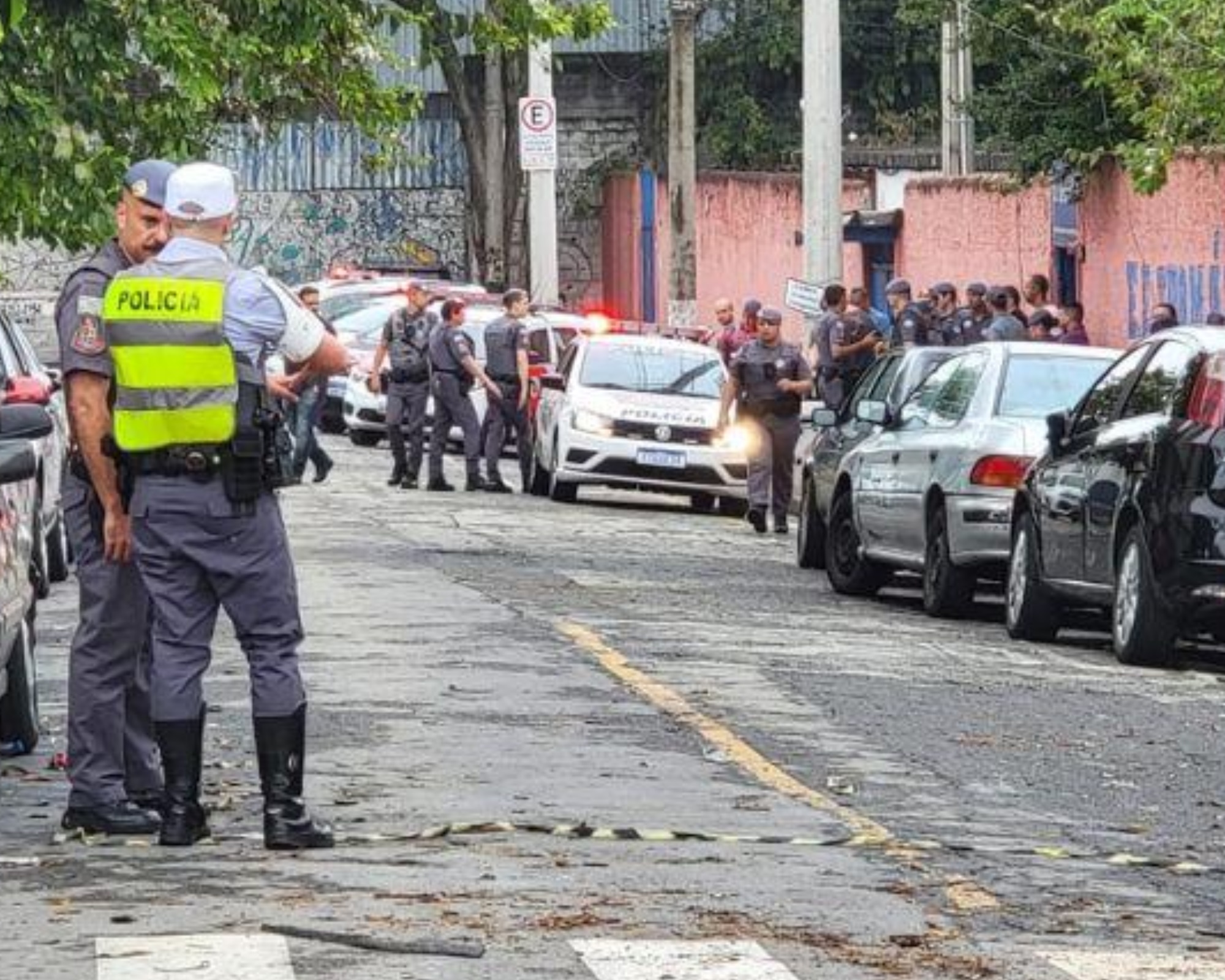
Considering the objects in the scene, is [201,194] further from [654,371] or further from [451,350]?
[451,350]

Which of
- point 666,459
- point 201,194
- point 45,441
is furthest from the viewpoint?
point 666,459

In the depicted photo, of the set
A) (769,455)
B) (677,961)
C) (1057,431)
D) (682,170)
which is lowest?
(769,455)

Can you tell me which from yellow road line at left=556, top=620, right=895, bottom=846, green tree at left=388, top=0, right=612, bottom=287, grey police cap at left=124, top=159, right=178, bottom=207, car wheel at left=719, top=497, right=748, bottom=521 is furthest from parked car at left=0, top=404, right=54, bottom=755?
green tree at left=388, top=0, right=612, bottom=287

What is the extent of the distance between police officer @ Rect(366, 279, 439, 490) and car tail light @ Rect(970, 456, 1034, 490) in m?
14.0

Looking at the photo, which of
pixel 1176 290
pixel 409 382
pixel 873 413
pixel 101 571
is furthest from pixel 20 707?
pixel 1176 290

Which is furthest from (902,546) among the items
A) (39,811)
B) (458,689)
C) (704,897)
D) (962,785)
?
(704,897)

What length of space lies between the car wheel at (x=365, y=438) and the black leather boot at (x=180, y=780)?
3330 cm

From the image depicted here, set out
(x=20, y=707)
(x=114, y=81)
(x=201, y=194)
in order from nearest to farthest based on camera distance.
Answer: (x=201, y=194) → (x=20, y=707) → (x=114, y=81)

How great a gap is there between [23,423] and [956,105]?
32532 mm

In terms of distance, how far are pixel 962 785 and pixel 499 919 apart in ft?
12.4

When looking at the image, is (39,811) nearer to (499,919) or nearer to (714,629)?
(499,919)

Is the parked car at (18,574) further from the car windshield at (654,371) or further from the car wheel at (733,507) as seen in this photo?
the car windshield at (654,371)

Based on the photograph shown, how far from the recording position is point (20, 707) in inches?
520

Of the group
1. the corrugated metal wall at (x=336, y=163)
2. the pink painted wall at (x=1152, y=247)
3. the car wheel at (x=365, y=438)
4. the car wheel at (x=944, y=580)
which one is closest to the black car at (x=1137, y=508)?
the car wheel at (x=944, y=580)
